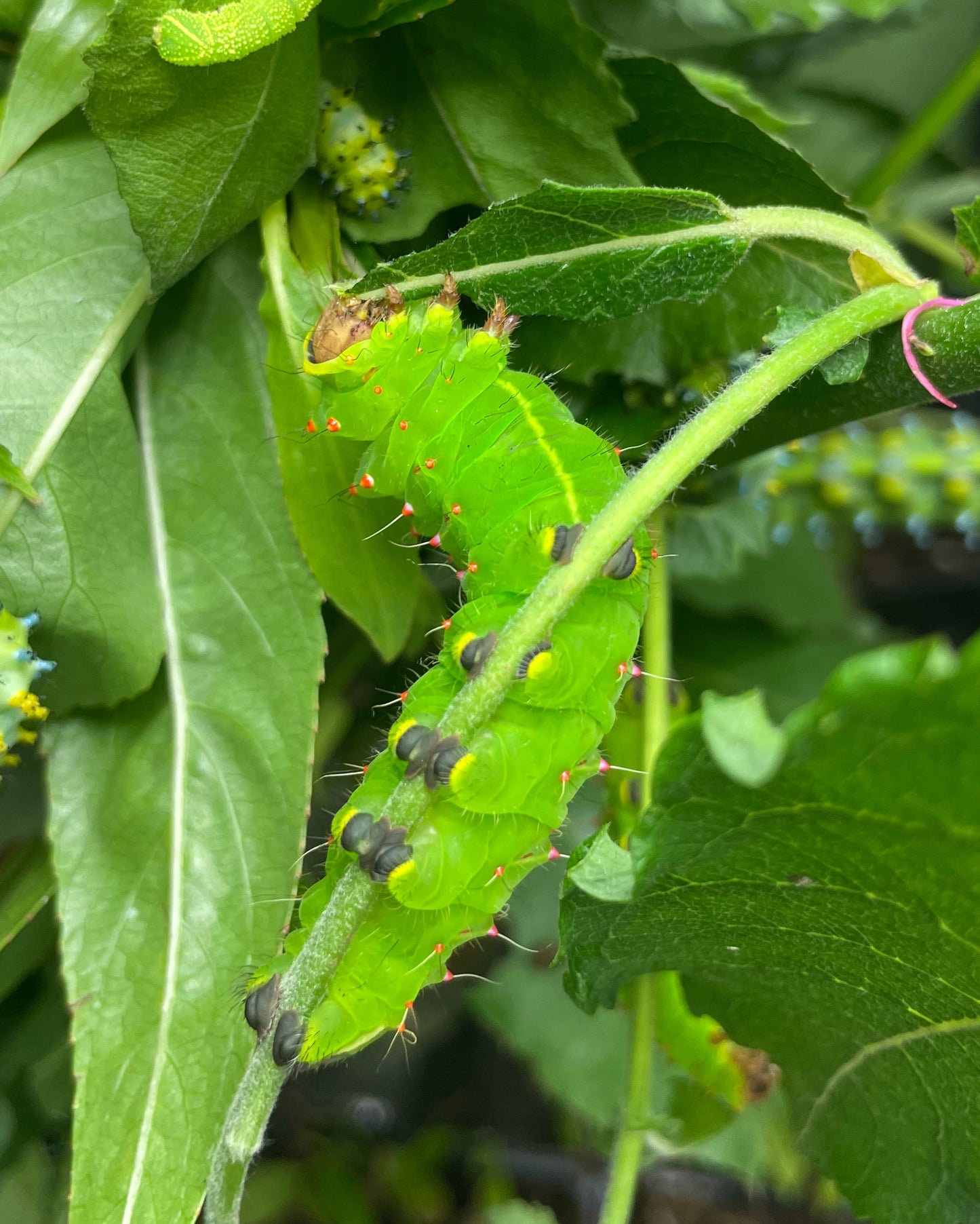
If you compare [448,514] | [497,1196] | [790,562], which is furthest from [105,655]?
[497,1196]

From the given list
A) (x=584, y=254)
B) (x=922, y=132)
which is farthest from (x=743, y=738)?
(x=922, y=132)

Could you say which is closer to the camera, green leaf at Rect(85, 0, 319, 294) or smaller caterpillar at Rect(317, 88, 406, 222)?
green leaf at Rect(85, 0, 319, 294)

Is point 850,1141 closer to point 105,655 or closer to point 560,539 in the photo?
point 560,539

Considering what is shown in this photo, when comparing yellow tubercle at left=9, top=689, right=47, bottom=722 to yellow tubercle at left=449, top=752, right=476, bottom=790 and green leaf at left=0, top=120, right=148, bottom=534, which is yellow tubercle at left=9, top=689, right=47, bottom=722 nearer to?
green leaf at left=0, top=120, right=148, bottom=534

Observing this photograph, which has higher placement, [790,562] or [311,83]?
[311,83]

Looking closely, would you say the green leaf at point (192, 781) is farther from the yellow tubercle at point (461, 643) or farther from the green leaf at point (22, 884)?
the yellow tubercle at point (461, 643)

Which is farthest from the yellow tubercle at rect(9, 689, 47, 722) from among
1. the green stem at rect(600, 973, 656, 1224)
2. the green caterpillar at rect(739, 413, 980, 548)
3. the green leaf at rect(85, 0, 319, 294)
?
the green caterpillar at rect(739, 413, 980, 548)
